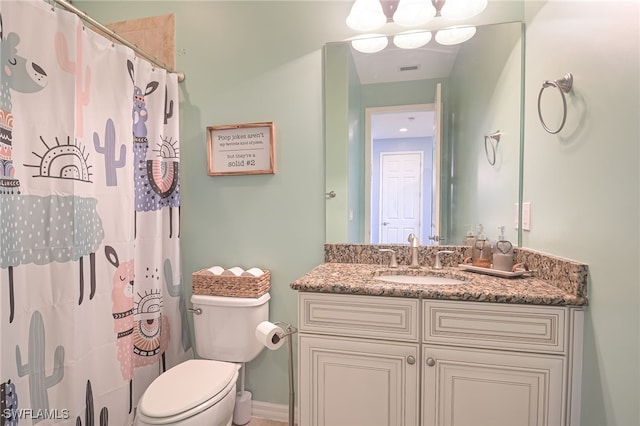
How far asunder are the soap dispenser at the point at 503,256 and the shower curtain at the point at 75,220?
1.67 m

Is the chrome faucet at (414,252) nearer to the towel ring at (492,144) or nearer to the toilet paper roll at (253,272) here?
the towel ring at (492,144)

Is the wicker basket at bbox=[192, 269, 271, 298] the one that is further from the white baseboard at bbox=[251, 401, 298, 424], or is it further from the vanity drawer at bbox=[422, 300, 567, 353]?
the vanity drawer at bbox=[422, 300, 567, 353]

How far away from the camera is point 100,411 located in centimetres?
138

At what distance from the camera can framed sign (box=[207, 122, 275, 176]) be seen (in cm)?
178

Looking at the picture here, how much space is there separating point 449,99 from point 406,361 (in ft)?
4.24

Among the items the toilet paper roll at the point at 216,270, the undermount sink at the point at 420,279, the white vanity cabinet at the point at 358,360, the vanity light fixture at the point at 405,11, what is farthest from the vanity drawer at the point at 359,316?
the vanity light fixture at the point at 405,11

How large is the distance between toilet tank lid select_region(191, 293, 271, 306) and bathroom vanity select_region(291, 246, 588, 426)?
1.47ft

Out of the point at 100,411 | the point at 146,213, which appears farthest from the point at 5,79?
the point at 100,411

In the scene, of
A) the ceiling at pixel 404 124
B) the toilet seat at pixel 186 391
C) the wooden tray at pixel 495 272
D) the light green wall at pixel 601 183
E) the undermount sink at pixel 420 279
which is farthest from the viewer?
the ceiling at pixel 404 124

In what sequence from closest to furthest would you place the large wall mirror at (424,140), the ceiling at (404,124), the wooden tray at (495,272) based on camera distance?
the wooden tray at (495,272) < the large wall mirror at (424,140) < the ceiling at (404,124)

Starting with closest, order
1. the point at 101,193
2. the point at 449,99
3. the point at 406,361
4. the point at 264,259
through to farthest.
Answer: the point at 406,361 < the point at 101,193 < the point at 449,99 < the point at 264,259

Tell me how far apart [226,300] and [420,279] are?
0.98 metres

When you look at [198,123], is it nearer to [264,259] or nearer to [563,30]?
[264,259]

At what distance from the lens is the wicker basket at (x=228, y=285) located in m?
1.66
